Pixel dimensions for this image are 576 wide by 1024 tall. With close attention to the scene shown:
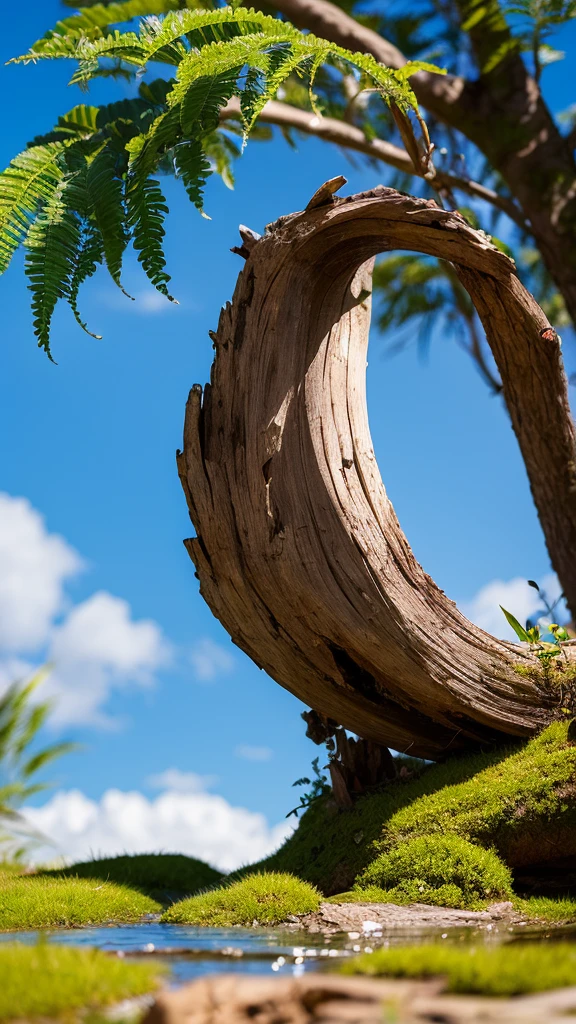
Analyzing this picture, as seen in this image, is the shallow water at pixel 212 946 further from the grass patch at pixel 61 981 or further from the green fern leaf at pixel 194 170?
the green fern leaf at pixel 194 170

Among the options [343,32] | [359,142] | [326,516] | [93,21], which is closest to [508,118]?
[359,142]

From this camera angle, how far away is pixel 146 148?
18.4ft


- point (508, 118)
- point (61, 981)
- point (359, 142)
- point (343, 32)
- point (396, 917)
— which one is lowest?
point (396, 917)

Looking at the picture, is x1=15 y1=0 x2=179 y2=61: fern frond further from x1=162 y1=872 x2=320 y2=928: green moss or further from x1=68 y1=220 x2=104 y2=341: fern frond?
x1=162 y1=872 x2=320 y2=928: green moss

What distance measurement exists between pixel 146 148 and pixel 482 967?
530 cm

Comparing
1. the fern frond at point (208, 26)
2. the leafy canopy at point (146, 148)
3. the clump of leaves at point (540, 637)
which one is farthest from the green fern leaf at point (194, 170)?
the clump of leaves at point (540, 637)

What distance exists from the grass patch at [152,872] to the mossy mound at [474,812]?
1.51m

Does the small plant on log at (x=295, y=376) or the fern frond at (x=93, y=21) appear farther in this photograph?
the fern frond at (x=93, y=21)

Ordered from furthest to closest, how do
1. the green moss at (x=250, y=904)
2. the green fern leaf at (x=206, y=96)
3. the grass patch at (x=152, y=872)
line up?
the grass patch at (x=152, y=872) → the green fern leaf at (x=206, y=96) → the green moss at (x=250, y=904)

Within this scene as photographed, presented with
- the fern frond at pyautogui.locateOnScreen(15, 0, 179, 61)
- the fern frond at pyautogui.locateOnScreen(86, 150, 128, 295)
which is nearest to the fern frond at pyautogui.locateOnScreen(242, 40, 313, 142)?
the fern frond at pyautogui.locateOnScreen(86, 150, 128, 295)

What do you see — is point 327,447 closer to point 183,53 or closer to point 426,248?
point 426,248

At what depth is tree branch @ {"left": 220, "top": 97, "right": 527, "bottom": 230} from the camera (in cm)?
1026

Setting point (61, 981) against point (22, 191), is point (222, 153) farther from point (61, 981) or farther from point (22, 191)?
point (61, 981)

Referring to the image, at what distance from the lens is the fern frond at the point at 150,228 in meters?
5.45
